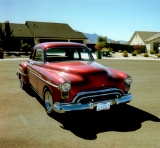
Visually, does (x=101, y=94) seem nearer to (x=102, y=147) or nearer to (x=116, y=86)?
(x=116, y=86)

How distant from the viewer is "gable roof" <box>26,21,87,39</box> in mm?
41191

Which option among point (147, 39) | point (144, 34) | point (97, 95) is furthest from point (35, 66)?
point (144, 34)

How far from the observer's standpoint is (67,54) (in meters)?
6.56

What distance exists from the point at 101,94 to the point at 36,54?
3.10 meters

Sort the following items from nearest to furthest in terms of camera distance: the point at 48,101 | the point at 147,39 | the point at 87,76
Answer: the point at 87,76 < the point at 48,101 < the point at 147,39

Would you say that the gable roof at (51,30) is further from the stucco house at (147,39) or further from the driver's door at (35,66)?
the driver's door at (35,66)

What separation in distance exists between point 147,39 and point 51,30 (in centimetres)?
2418

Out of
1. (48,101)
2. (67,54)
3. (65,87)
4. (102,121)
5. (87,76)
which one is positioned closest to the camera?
(65,87)

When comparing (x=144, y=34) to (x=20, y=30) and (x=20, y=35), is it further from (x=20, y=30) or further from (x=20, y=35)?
(x=20, y=35)

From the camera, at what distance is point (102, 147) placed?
3.83 metres

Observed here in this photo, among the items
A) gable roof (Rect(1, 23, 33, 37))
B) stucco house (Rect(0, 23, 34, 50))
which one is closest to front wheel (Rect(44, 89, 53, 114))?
stucco house (Rect(0, 23, 34, 50))

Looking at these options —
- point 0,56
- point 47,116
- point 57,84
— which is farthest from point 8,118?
point 0,56

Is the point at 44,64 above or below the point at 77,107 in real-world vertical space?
above

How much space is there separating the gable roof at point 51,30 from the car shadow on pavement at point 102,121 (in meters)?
36.6
